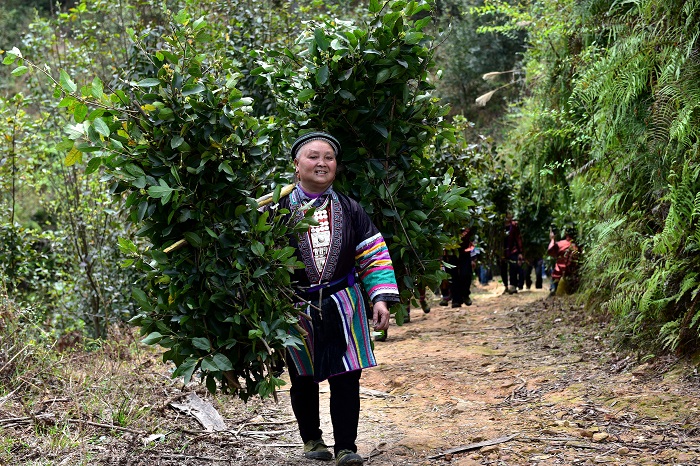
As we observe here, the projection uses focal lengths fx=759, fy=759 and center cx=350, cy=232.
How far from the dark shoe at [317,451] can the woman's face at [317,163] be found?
153 centimetres

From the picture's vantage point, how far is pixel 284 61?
16.6ft

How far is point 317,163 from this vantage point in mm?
4359

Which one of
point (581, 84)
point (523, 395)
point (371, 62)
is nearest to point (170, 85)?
point (371, 62)

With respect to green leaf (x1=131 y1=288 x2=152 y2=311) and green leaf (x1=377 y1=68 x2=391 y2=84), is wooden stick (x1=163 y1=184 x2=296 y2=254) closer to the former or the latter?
green leaf (x1=131 y1=288 x2=152 y2=311)

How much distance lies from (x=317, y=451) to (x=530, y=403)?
6.81 ft

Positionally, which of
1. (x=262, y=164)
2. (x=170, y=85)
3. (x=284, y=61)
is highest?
(x=284, y=61)

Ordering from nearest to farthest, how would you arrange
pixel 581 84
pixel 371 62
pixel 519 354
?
pixel 371 62 < pixel 581 84 < pixel 519 354

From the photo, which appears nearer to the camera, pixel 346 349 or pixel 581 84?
pixel 346 349

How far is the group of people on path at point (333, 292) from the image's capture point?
4.28 metres

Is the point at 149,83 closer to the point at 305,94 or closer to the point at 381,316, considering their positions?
the point at 305,94

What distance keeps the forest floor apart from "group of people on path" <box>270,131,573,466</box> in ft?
1.18

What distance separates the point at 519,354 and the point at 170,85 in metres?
5.48

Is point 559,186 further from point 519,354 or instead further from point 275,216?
point 275,216

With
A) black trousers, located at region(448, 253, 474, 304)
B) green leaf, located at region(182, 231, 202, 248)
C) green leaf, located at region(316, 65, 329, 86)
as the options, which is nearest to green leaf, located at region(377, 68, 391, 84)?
green leaf, located at region(316, 65, 329, 86)
